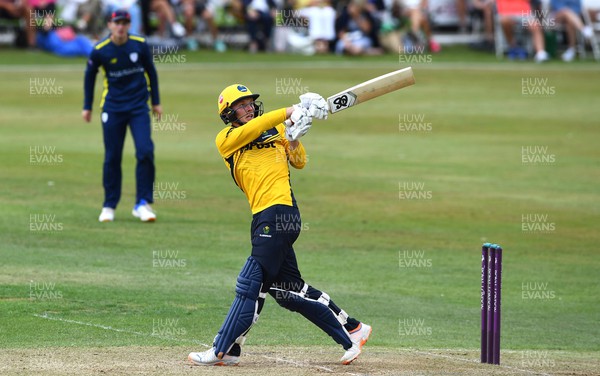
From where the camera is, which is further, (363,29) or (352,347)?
(363,29)

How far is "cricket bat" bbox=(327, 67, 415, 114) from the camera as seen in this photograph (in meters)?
9.43

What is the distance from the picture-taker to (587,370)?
9.67 metres

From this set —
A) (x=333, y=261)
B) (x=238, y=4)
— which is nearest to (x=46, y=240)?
(x=333, y=261)

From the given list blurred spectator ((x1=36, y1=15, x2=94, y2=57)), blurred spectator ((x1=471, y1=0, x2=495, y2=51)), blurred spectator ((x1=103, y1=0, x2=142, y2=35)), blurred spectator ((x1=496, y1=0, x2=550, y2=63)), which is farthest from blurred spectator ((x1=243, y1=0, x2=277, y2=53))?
blurred spectator ((x1=496, y1=0, x2=550, y2=63))

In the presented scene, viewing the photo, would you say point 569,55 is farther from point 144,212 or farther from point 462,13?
point 144,212

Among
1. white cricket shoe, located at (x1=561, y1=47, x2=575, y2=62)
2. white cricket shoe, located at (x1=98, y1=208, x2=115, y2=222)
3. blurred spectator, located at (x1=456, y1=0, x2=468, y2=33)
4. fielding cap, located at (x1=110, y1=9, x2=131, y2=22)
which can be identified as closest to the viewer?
fielding cap, located at (x1=110, y1=9, x2=131, y2=22)

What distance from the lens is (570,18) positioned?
1460 inches

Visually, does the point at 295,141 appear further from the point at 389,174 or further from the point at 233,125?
the point at 389,174

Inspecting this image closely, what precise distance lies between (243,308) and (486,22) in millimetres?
32138

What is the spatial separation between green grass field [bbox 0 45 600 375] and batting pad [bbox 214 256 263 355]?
0.28 meters

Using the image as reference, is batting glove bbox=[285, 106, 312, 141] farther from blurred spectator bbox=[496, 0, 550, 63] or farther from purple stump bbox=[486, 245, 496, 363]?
blurred spectator bbox=[496, 0, 550, 63]

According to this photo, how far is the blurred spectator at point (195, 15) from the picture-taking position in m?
37.5

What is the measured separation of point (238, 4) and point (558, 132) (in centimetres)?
1585

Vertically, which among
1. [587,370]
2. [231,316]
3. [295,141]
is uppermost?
[295,141]
